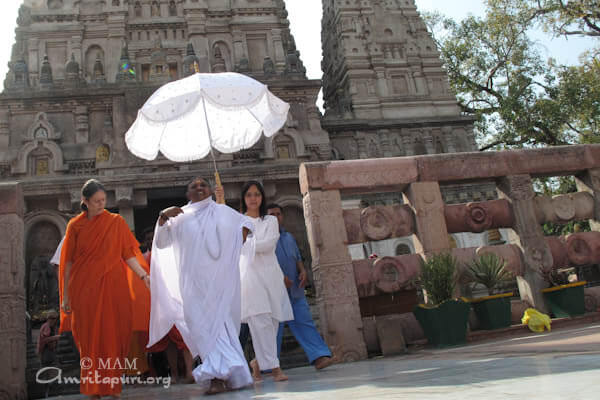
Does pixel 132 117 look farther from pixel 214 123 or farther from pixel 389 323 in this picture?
pixel 389 323

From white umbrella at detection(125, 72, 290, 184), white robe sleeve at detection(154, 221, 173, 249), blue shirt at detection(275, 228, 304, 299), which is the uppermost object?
white umbrella at detection(125, 72, 290, 184)

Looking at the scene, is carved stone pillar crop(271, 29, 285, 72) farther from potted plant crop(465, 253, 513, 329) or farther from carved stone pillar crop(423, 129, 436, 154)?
potted plant crop(465, 253, 513, 329)

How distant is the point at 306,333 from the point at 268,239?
39.3 inches

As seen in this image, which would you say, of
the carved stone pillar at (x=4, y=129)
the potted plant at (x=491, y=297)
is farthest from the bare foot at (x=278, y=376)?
the carved stone pillar at (x=4, y=129)

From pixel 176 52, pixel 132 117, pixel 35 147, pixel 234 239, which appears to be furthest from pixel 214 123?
pixel 176 52

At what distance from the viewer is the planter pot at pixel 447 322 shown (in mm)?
5332

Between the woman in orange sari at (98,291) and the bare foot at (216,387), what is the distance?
0.88m

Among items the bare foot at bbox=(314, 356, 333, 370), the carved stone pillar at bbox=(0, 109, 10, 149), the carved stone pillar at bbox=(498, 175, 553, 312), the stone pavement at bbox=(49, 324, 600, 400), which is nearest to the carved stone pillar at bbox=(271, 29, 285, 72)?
the carved stone pillar at bbox=(0, 109, 10, 149)

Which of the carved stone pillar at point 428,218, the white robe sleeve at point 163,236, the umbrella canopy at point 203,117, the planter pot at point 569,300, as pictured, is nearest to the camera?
the white robe sleeve at point 163,236

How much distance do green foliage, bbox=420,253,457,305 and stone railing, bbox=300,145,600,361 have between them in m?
0.58

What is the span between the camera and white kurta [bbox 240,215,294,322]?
466 cm

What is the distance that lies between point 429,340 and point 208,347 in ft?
8.79

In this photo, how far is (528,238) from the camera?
661cm

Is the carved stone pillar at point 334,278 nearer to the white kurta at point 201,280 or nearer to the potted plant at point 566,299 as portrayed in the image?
the white kurta at point 201,280
